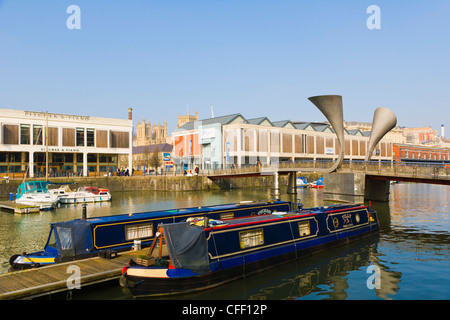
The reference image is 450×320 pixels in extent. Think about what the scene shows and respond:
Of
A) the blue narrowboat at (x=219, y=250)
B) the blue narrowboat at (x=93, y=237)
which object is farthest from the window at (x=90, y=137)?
the blue narrowboat at (x=219, y=250)

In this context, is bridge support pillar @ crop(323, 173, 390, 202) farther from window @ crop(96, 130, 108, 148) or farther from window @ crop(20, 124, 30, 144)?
window @ crop(20, 124, 30, 144)

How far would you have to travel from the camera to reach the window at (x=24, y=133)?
60.4m

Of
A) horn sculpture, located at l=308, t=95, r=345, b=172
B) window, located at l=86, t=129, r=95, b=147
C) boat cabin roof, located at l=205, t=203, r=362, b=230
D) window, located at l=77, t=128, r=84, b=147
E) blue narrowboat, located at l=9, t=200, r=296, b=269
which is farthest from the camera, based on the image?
window, located at l=86, t=129, r=95, b=147

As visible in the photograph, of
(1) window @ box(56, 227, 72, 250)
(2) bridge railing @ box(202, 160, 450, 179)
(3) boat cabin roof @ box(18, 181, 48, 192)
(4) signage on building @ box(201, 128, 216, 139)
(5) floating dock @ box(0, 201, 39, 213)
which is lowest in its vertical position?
(5) floating dock @ box(0, 201, 39, 213)

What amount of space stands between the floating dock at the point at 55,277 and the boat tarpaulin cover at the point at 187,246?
2678 millimetres

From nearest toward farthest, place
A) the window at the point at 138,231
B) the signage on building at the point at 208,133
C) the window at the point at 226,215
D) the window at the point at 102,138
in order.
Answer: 1. the window at the point at 138,231
2. the window at the point at 226,215
3. the window at the point at 102,138
4. the signage on building at the point at 208,133

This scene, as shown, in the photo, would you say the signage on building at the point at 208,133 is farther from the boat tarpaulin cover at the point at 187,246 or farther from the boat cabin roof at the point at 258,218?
the boat tarpaulin cover at the point at 187,246

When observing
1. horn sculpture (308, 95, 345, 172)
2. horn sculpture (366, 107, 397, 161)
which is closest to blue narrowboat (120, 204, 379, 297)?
horn sculpture (308, 95, 345, 172)

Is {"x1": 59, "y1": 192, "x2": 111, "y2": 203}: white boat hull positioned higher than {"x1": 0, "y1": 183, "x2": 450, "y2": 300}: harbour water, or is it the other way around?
{"x1": 59, "y1": 192, "x2": 111, "y2": 203}: white boat hull

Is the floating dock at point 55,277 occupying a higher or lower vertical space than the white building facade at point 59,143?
lower

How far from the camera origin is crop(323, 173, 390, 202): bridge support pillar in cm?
4334

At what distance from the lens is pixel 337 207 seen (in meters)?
23.4

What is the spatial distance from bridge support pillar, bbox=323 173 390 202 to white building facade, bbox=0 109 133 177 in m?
42.9
